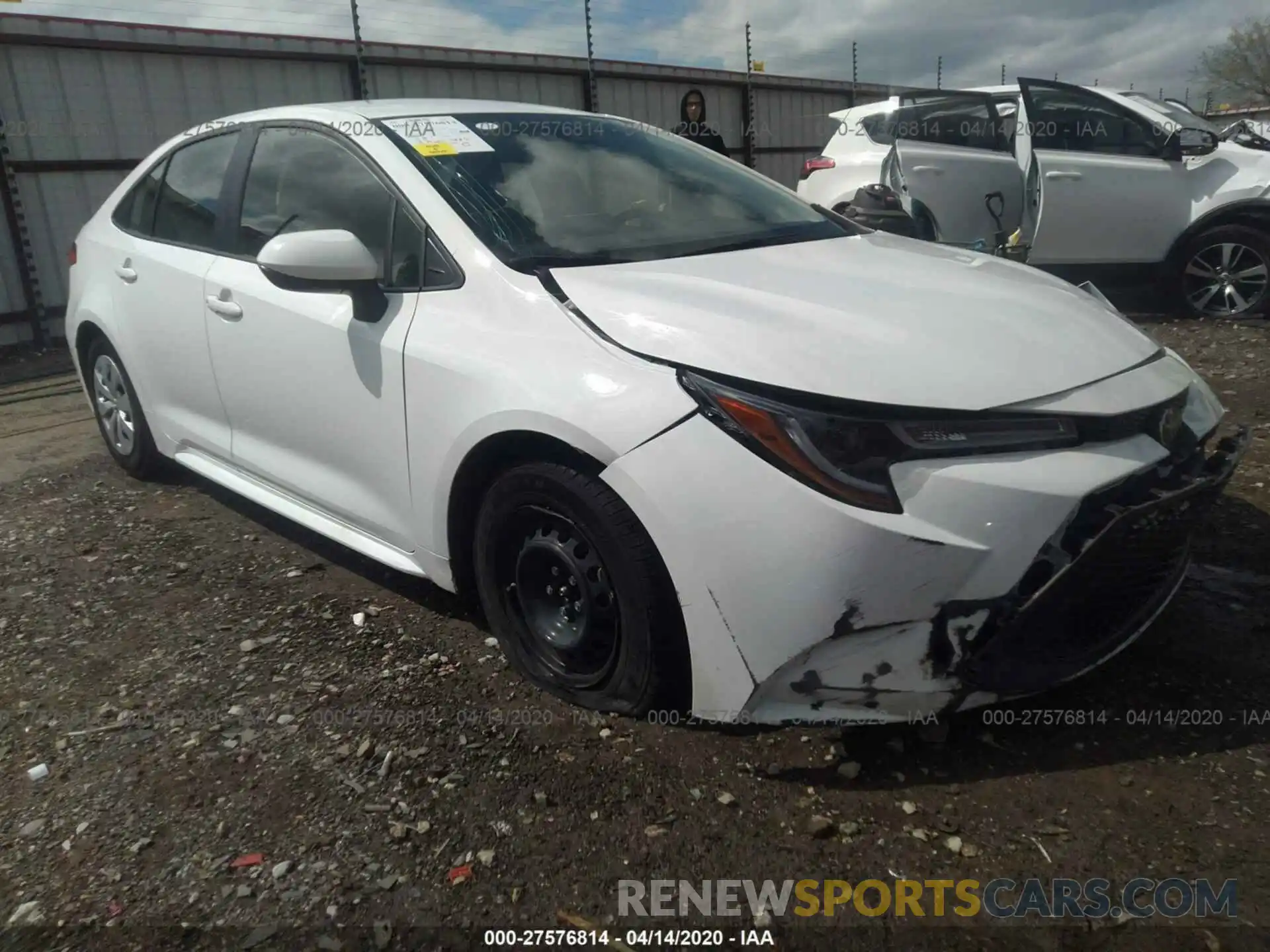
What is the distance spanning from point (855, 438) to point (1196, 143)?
651cm

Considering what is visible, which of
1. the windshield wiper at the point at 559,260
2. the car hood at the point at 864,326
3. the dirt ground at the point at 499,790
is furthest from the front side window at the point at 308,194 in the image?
the dirt ground at the point at 499,790

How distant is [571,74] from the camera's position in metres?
11.9

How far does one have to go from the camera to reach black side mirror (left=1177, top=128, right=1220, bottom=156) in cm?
688

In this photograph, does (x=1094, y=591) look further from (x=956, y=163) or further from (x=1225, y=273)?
(x=956, y=163)

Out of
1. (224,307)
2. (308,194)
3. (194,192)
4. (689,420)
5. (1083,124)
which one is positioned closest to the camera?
(689,420)

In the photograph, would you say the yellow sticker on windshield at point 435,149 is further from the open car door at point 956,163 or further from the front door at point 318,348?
the open car door at point 956,163

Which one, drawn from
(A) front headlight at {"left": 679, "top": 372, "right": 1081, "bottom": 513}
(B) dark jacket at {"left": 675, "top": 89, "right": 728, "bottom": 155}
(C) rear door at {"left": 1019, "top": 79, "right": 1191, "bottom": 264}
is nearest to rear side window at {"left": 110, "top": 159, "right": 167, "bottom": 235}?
(A) front headlight at {"left": 679, "top": 372, "right": 1081, "bottom": 513}

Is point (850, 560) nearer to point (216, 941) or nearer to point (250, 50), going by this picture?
point (216, 941)

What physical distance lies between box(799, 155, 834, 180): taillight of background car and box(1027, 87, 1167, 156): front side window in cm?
159

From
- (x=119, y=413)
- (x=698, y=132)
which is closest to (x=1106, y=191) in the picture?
(x=698, y=132)

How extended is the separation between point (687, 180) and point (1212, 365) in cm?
405

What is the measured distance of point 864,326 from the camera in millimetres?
2143

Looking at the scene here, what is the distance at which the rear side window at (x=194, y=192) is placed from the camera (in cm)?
350

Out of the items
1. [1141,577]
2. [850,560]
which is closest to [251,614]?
[850,560]
